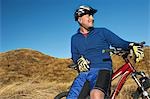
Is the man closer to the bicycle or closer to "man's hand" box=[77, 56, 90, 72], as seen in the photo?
"man's hand" box=[77, 56, 90, 72]

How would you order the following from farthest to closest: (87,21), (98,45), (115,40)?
(87,21)
(98,45)
(115,40)

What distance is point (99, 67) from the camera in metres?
6.53

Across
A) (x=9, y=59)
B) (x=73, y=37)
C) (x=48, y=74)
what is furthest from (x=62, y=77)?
(x=73, y=37)

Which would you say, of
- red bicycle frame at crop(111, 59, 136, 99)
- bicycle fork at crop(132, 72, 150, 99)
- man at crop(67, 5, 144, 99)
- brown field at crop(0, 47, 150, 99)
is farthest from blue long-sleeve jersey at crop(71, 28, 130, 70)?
brown field at crop(0, 47, 150, 99)

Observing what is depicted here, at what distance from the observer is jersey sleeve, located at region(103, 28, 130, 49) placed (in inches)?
257

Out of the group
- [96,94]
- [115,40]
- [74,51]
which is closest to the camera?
[96,94]

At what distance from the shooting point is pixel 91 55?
6629 millimetres

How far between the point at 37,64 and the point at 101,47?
772 inches

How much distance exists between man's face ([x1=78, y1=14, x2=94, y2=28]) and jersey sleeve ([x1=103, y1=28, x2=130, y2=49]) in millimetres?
259

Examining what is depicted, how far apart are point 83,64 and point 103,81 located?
45 cm

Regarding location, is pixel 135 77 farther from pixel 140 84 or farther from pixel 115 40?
pixel 115 40

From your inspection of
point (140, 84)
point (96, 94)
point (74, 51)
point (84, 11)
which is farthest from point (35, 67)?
point (96, 94)

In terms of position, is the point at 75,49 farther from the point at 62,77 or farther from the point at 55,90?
the point at 62,77

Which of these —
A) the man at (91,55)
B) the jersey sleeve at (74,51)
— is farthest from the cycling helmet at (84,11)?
the jersey sleeve at (74,51)
